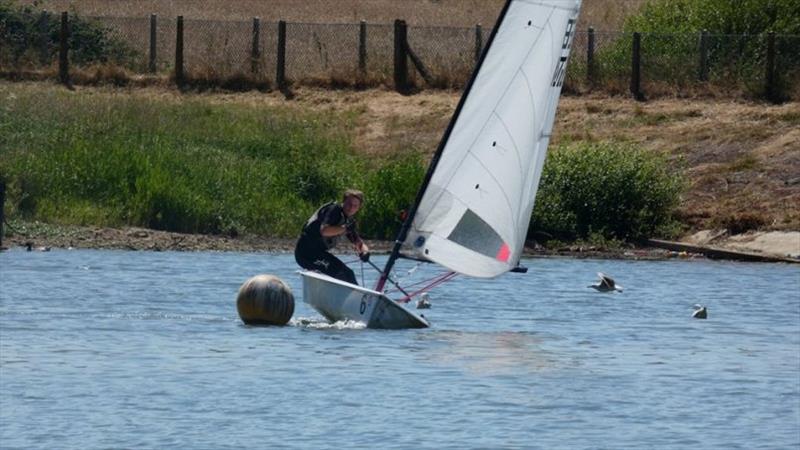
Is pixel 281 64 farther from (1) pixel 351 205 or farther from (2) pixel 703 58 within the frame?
(1) pixel 351 205

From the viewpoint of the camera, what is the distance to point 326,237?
76.0 feet

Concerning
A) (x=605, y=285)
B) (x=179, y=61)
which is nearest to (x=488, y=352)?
(x=605, y=285)

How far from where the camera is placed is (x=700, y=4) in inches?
1924

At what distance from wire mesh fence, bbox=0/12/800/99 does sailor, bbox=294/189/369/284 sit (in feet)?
76.9

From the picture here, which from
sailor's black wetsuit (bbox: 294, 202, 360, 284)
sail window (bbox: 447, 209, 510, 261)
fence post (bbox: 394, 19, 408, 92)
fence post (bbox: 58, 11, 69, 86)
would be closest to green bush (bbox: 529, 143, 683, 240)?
fence post (bbox: 394, 19, 408, 92)

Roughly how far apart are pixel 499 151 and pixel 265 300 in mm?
3365

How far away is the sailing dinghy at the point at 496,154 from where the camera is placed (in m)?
22.0

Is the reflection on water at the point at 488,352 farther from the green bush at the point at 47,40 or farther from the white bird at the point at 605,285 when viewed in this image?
the green bush at the point at 47,40

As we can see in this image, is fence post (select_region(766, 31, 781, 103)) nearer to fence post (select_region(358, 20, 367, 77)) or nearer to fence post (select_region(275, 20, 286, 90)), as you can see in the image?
fence post (select_region(358, 20, 367, 77))

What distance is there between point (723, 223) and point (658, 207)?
3.95ft

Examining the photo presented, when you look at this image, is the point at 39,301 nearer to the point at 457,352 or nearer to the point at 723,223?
the point at 457,352

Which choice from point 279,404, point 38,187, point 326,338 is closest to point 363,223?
point 38,187

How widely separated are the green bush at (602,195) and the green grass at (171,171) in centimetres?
240


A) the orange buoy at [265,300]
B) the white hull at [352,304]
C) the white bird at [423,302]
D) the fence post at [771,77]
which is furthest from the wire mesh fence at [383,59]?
the white hull at [352,304]
